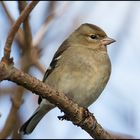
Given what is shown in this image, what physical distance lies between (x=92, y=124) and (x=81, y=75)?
98 cm

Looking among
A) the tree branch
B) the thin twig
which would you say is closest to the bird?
the tree branch

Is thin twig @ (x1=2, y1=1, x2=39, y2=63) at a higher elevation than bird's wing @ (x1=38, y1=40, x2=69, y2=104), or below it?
higher

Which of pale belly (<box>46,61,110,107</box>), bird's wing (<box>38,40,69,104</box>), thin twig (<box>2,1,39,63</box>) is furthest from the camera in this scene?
bird's wing (<box>38,40,69,104</box>)

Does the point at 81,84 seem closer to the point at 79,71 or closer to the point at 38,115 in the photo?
the point at 79,71

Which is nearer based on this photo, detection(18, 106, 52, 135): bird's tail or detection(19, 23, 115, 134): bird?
detection(19, 23, 115, 134): bird

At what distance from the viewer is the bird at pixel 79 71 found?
347 cm

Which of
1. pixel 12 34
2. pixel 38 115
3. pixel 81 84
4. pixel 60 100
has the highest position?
pixel 12 34

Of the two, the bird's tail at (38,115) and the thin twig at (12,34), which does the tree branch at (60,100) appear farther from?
the bird's tail at (38,115)

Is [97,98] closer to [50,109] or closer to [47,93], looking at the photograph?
[50,109]

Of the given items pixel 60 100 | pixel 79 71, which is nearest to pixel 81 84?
pixel 79 71

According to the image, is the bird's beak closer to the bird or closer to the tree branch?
the bird

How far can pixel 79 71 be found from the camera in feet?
11.4

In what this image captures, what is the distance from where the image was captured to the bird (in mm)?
3475

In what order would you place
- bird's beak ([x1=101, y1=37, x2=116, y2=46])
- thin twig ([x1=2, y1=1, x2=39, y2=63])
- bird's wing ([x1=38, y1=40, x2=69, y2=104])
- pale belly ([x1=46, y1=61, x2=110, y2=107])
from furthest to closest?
bird's beak ([x1=101, y1=37, x2=116, y2=46]) → bird's wing ([x1=38, y1=40, x2=69, y2=104]) → pale belly ([x1=46, y1=61, x2=110, y2=107]) → thin twig ([x1=2, y1=1, x2=39, y2=63])
